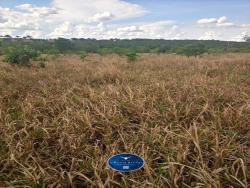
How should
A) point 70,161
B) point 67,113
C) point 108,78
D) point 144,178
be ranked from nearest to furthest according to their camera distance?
point 144,178 < point 70,161 < point 67,113 < point 108,78

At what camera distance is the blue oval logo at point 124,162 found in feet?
9.26

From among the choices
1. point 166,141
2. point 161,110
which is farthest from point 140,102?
point 166,141

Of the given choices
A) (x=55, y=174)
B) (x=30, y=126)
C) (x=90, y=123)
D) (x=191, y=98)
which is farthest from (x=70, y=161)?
(x=191, y=98)

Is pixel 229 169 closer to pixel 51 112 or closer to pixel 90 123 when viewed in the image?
pixel 90 123

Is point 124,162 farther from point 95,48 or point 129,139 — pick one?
point 95,48

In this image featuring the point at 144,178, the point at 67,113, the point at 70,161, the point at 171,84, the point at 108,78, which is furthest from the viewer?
the point at 108,78

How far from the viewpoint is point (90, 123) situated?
14.2 feet

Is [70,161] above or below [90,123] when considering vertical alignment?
below

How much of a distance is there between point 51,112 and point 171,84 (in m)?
2.83

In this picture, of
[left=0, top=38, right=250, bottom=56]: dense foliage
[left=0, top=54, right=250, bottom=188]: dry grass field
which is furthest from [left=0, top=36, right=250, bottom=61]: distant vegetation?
[left=0, top=54, right=250, bottom=188]: dry grass field

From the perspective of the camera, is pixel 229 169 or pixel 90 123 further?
pixel 90 123

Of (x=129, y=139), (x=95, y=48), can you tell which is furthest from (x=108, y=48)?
(x=129, y=139)

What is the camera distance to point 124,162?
2.85 metres

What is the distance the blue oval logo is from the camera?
2.82 meters
